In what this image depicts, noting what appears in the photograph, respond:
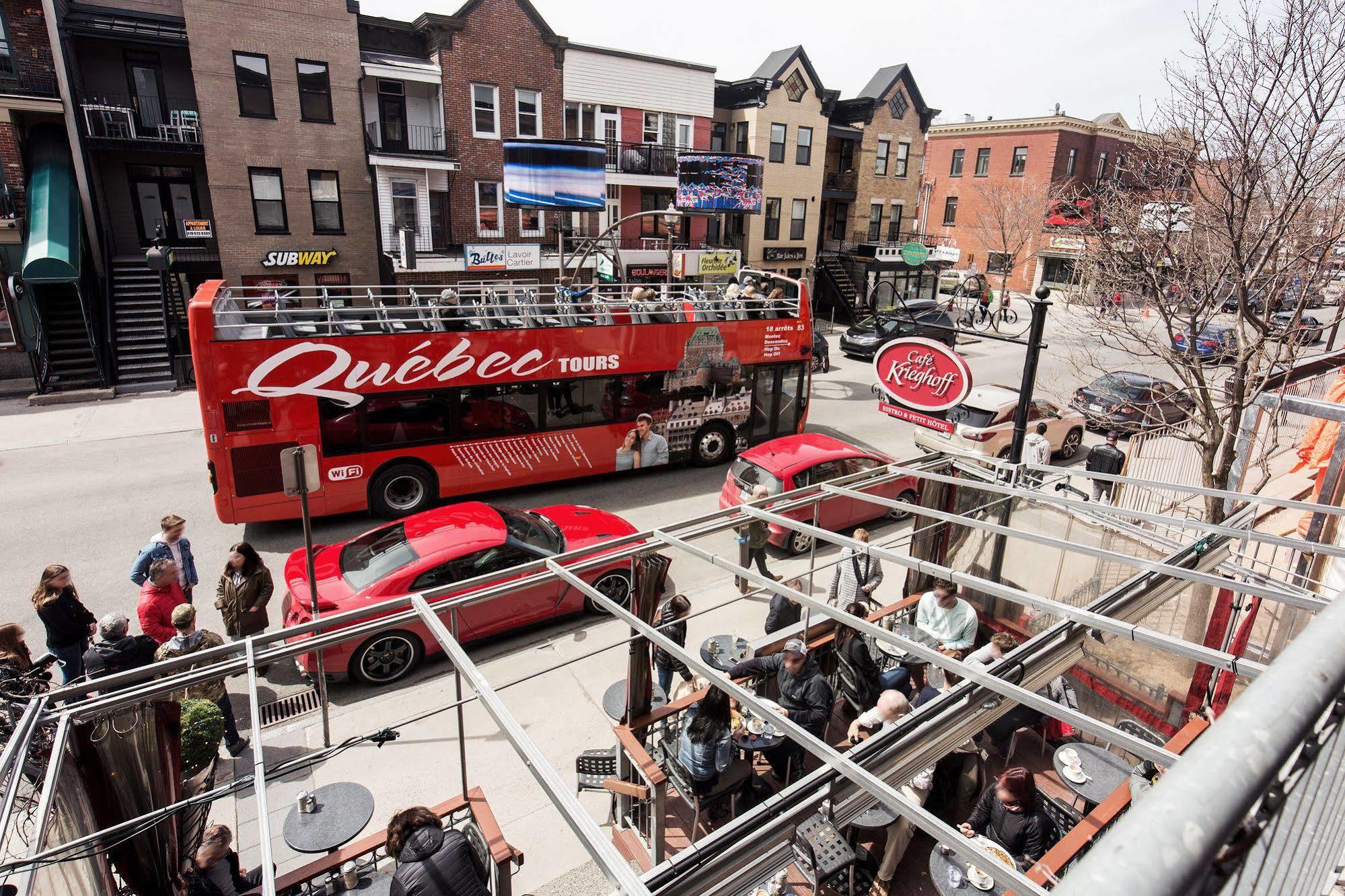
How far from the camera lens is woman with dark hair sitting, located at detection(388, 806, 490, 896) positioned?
15.5ft

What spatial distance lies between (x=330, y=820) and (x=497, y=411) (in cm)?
902

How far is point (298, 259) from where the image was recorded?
82.8ft

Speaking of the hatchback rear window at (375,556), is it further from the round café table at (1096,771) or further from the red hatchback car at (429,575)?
the round café table at (1096,771)

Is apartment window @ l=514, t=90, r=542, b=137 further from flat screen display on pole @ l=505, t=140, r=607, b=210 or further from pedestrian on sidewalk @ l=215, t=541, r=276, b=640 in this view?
pedestrian on sidewalk @ l=215, t=541, r=276, b=640

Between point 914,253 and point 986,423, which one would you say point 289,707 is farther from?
point 914,253

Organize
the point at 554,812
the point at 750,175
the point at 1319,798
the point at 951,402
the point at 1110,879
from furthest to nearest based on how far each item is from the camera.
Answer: the point at 750,175 < the point at 951,402 < the point at 554,812 < the point at 1319,798 < the point at 1110,879

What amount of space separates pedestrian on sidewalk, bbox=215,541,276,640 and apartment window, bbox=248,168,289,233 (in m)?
20.2

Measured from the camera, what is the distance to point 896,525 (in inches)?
554

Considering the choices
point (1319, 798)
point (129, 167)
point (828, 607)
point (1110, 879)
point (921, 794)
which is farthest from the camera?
point (129, 167)

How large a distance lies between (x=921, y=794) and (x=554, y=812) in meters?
3.36

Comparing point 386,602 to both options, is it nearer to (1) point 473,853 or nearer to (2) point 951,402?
(1) point 473,853

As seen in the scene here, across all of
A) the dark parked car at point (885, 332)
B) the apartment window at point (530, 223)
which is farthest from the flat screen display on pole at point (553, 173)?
the dark parked car at point (885, 332)

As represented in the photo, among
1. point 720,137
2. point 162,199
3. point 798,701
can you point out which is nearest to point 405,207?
point 162,199

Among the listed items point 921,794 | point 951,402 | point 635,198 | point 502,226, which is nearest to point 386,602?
point 921,794
